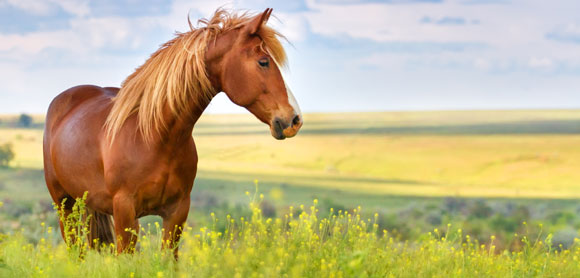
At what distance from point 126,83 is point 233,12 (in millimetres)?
1388

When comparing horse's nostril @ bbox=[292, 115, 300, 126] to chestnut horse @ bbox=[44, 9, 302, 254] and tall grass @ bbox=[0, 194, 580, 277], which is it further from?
tall grass @ bbox=[0, 194, 580, 277]

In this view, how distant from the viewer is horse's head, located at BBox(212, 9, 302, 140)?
5.65 meters

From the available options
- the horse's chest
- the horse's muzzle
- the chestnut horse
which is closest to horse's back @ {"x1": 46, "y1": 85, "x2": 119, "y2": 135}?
the chestnut horse

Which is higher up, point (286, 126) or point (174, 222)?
point (286, 126)

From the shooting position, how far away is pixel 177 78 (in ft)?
20.1

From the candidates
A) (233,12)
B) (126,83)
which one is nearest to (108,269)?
(126,83)

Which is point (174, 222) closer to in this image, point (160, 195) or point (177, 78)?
point (160, 195)

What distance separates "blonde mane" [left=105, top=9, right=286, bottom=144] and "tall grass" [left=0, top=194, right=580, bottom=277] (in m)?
1.01

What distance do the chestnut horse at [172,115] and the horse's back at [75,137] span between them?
0.07ft

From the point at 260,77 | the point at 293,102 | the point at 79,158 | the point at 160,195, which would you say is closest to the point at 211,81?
the point at 260,77

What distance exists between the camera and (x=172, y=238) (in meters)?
6.45

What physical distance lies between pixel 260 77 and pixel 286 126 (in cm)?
50

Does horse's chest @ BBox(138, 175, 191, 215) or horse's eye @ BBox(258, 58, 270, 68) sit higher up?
horse's eye @ BBox(258, 58, 270, 68)

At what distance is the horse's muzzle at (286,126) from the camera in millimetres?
5613
